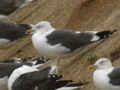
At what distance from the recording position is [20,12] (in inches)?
573

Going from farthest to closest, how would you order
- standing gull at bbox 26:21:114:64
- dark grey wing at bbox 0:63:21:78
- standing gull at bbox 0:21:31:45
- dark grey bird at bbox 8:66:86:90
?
standing gull at bbox 0:21:31:45 → standing gull at bbox 26:21:114:64 → dark grey wing at bbox 0:63:21:78 → dark grey bird at bbox 8:66:86:90

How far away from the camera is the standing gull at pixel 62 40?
8.91 metres

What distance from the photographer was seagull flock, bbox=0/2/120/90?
7133 mm

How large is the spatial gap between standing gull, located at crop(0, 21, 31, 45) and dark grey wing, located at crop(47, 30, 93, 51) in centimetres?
287

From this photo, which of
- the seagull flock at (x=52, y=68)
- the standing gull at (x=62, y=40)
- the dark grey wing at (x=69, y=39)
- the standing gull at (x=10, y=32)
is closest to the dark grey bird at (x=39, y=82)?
the seagull flock at (x=52, y=68)

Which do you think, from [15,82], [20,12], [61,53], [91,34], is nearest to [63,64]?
[61,53]

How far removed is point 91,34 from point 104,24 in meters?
1.40

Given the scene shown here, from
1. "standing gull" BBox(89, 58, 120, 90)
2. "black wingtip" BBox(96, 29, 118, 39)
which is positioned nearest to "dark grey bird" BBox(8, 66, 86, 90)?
"standing gull" BBox(89, 58, 120, 90)

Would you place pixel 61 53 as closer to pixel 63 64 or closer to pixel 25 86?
pixel 63 64

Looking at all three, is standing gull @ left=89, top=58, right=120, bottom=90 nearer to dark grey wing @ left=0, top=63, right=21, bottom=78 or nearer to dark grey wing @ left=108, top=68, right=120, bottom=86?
dark grey wing @ left=108, top=68, right=120, bottom=86

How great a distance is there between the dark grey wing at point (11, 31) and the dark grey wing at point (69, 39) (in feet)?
9.42

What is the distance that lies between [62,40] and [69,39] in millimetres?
163

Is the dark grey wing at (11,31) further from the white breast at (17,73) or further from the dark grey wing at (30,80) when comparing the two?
the dark grey wing at (30,80)

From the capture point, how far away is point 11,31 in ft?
38.9
